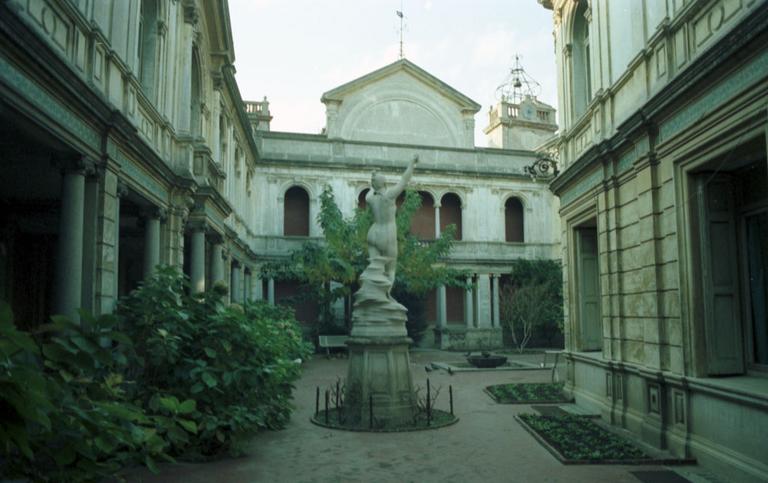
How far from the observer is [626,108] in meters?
9.97

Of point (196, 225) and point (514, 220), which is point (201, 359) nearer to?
point (196, 225)

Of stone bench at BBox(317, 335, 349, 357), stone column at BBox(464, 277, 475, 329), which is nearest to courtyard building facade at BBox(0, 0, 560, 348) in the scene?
stone column at BBox(464, 277, 475, 329)

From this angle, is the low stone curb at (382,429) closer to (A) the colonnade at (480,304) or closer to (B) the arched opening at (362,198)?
(A) the colonnade at (480,304)

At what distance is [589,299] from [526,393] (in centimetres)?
275

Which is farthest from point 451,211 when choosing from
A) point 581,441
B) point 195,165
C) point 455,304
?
point 581,441

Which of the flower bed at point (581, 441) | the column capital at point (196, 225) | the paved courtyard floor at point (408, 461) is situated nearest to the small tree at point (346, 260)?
the column capital at point (196, 225)

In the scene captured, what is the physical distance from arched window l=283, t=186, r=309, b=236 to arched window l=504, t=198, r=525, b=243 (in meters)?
10.1

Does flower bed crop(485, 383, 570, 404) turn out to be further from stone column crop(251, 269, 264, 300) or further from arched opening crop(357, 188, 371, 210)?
arched opening crop(357, 188, 371, 210)

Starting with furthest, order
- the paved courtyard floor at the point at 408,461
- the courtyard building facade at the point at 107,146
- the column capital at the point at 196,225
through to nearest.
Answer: the column capital at the point at 196,225, the paved courtyard floor at the point at 408,461, the courtyard building facade at the point at 107,146

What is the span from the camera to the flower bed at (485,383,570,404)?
1292 cm

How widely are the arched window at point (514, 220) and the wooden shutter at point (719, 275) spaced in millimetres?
23501

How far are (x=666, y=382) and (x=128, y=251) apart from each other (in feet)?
50.7

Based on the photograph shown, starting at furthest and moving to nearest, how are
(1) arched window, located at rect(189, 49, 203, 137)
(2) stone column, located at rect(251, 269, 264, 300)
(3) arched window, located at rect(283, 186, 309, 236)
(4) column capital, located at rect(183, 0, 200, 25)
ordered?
(3) arched window, located at rect(283, 186, 309, 236)
(2) stone column, located at rect(251, 269, 264, 300)
(1) arched window, located at rect(189, 49, 203, 137)
(4) column capital, located at rect(183, 0, 200, 25)

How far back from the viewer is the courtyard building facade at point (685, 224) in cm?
675
